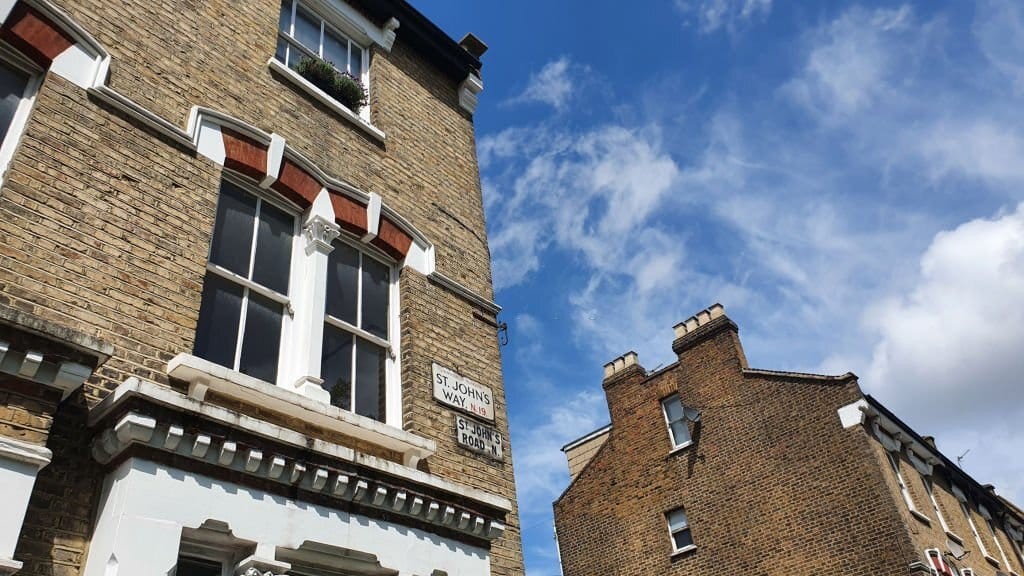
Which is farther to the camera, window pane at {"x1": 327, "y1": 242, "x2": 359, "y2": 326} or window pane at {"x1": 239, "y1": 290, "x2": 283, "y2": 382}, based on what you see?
window pane at {"x1": 327, "y1": 242, "x2": 359, "y2": 326}

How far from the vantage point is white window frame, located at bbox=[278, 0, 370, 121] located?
28.2ft

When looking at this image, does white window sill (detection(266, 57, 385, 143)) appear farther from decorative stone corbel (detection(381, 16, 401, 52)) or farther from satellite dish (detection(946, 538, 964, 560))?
satellite dish (detection(946, 538, 964, 560))

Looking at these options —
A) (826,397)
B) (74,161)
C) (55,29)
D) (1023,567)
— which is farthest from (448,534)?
(1023,567)

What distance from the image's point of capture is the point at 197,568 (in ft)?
15.5

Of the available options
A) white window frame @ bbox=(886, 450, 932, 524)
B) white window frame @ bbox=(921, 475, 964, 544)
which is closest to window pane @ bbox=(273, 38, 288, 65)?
white window frame @ bbox=(886, 450, 932, 524)

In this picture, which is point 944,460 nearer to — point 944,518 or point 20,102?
point 944,518

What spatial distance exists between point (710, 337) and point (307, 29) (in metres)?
13.8

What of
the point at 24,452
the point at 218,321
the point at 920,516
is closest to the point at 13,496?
the point at 24,452

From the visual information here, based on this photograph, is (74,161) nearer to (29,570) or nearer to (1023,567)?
(29,570)

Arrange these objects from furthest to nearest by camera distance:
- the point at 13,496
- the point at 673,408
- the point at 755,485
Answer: the point at 673,408 → the point at 755,485 → the point at 13,496

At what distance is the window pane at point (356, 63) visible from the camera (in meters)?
9.45

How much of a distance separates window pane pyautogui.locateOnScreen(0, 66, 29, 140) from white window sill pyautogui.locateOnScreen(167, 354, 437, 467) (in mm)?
2145

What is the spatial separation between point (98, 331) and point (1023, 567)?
2748 cm

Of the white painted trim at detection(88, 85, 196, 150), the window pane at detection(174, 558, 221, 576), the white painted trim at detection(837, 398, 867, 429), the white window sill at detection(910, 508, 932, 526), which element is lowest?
the window pane at detection(174, 558, 221, 576)
